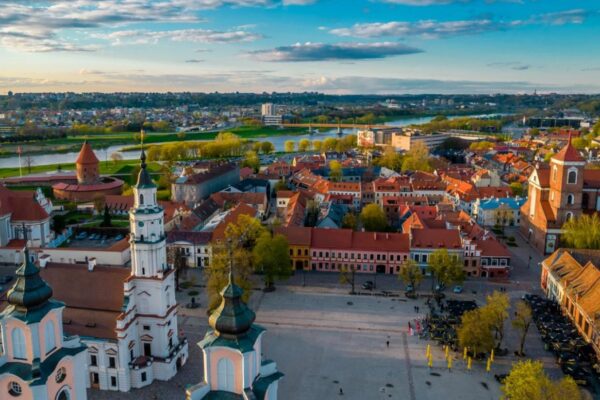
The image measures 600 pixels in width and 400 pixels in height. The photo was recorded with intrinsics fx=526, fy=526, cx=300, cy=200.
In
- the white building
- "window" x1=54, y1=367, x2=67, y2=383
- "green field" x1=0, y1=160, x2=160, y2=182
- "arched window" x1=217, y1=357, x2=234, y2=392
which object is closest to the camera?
"arched window" x1=217, y1=357, x2=234, y2=392

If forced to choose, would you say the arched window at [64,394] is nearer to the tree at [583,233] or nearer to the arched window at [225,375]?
the arched window at [225,375]

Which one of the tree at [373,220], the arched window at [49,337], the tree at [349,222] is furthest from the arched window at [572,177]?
the arched window at [49,337]

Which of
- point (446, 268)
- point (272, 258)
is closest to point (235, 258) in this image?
point (272, 258)

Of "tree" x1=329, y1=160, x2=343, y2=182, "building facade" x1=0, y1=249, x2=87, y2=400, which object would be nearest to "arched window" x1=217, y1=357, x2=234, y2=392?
"building facade" x1=0, y1=249, x2=87, y2=400

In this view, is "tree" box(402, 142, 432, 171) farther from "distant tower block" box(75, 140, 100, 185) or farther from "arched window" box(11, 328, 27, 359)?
"arched window" box(11, 328, 27, 359)

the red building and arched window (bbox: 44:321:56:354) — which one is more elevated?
arched window (bbox: 44:321:56:354)

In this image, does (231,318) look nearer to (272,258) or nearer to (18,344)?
(18,344)
